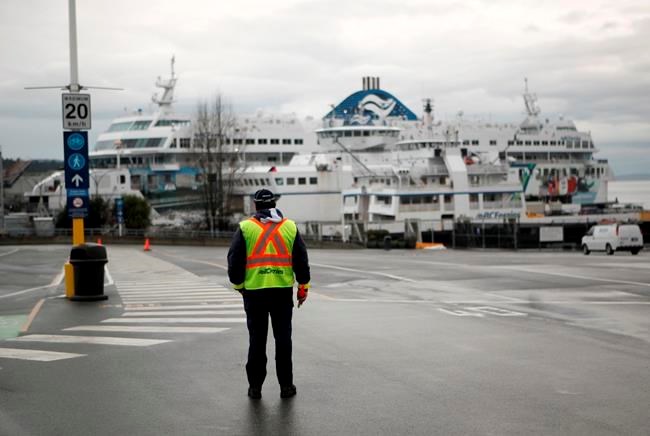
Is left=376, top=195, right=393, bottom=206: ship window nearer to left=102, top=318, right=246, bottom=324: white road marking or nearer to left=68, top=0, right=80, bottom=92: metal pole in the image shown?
left=68, top=0, right=80, bottom=92: metal pole

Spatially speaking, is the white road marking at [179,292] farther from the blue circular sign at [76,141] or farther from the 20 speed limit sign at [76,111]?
the 20 speed limit sign at [76,111]

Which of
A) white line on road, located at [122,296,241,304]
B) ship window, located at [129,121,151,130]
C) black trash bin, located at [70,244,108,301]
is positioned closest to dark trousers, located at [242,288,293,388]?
white line on road, located at [122,296,241,304]

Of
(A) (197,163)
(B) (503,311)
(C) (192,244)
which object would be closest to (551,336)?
(B) (503,311)

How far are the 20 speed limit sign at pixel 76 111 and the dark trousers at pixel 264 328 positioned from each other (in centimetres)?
1039

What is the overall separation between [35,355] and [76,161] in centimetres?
779

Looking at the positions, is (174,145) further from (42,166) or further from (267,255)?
(267,255)

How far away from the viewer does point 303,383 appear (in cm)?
805

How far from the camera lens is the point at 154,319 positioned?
43.4 ft

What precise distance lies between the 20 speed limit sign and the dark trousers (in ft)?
34.1

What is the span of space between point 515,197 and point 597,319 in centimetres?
6984

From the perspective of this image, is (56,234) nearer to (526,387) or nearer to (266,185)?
(266,185)

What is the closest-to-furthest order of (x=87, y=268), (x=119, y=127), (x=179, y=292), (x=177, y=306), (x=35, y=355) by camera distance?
1. (x=35, y=355)
2. (x=177, y=306)
3. (x=87, y=268)
4. (x=179, y=292)
5. (x=119, y=127)

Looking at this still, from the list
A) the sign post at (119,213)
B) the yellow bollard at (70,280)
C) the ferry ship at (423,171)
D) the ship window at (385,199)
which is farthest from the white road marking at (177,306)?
the ship window at (385,199)

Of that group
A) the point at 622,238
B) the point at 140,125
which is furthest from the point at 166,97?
the point at 622,238
